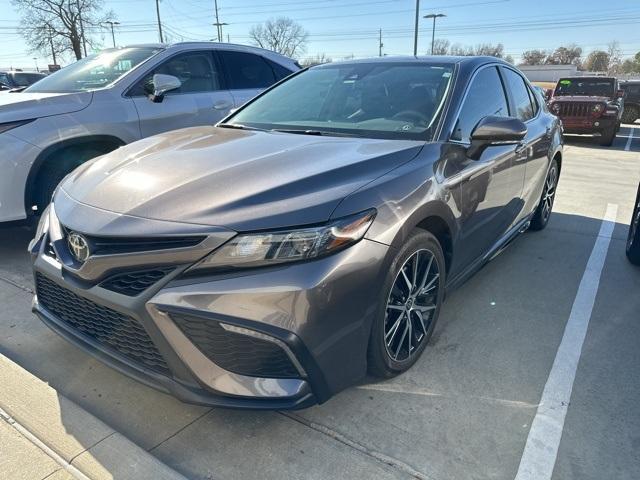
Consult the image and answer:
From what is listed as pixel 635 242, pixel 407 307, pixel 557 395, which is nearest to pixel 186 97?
pixel 407 307

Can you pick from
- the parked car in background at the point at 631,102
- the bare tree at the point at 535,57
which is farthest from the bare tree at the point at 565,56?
the parked car in background at the point at 631,102

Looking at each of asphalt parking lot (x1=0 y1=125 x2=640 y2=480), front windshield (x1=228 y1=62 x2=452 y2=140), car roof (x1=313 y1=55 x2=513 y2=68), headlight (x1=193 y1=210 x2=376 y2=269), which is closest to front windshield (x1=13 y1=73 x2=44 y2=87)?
asphalt parking lot (x1=0 y1=125 x2=640 y2=480)

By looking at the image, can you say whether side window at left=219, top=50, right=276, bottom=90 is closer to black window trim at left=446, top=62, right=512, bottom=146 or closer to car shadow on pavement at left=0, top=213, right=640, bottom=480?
black window trim at left=446, top=62, right=512, bottom=146

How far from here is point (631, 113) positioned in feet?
61.5

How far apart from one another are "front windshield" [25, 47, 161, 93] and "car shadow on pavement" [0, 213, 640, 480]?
2.27m

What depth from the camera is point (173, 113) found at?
4.83m

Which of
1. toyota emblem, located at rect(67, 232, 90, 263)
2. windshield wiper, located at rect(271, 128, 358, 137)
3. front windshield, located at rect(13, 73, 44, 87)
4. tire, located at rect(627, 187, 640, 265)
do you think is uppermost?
windshield wiper, located at rect(271, 128, 358, 137)

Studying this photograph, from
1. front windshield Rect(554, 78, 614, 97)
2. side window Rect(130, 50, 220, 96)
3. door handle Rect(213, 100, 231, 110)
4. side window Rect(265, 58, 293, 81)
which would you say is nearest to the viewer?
side window Rect(130, 50, 220, 96)

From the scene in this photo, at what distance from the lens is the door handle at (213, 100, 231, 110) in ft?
17.0

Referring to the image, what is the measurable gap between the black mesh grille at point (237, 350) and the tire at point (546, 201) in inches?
147

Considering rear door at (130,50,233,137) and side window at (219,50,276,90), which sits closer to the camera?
rear door at (130,50,233,137)

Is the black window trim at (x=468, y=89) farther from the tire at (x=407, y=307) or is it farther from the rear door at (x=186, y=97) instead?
the rear door at (x=186, y=97)

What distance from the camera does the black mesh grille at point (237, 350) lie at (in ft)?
6.15

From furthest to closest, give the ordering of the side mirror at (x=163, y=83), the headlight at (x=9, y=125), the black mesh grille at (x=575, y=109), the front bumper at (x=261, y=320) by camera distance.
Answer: the black mesh grille at (x=575, y=109)
the side mirror at (x=163, y=83)
the headlight at (x=9, y=125)
the front bumper at (x=261, y=320)
